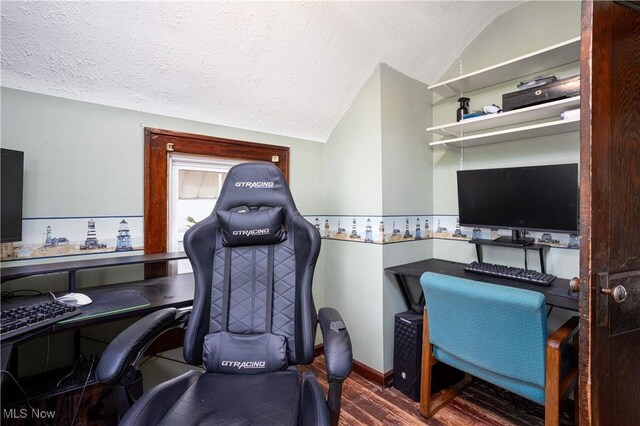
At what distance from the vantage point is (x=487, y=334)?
4.89 feet

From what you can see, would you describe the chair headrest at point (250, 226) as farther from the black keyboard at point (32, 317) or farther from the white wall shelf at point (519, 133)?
the white wall shelf at point (519, 133)

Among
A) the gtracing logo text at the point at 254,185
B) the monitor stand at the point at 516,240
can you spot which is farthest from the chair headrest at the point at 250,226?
the monitor stand at the point at 516,240

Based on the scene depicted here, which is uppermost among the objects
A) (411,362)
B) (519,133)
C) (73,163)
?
(519,133)

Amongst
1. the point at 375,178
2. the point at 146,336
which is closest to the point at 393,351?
the point at 375,178

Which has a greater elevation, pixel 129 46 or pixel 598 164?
pixel 129 46

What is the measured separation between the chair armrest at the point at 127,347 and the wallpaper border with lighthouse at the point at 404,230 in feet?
4.89

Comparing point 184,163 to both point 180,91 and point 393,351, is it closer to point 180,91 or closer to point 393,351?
point 180,91

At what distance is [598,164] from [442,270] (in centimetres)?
132

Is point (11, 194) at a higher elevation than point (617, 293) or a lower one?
higher

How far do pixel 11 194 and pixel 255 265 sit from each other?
118 cm

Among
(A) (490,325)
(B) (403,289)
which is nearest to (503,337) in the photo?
(A) (490,325)

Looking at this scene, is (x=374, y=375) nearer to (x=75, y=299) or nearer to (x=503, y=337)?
(x=503, y=337)

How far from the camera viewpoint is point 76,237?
1.67 meters

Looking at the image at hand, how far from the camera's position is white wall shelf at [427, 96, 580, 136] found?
168 cm
